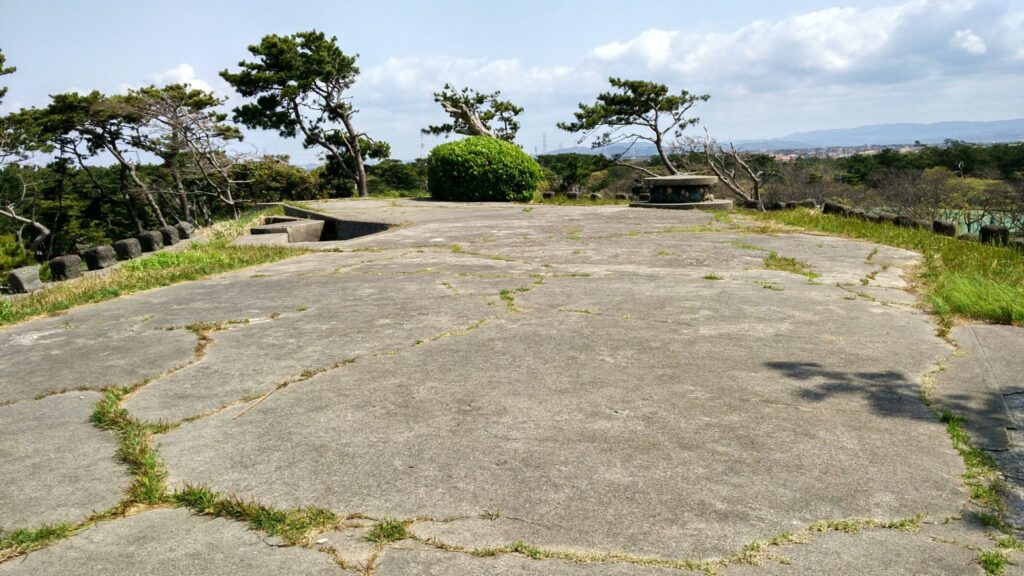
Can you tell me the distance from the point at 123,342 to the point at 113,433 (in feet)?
4.95

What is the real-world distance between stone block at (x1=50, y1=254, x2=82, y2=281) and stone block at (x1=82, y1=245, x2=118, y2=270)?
329 mm

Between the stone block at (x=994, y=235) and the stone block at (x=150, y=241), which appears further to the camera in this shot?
the stone block at (x=150, y=241)

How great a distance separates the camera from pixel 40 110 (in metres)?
27.7

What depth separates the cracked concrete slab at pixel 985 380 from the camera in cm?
233

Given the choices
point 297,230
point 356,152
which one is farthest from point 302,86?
point 297,230

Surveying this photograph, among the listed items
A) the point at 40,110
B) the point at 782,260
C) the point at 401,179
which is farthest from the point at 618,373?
the point at 401,179

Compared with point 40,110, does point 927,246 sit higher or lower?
lower

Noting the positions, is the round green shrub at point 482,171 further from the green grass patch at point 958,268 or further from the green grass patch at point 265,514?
the green grass patch at point 265,514

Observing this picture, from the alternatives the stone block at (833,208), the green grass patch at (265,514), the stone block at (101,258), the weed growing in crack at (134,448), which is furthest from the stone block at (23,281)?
the stone block at (833,208)

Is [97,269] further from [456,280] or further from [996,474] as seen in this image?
[996,474]

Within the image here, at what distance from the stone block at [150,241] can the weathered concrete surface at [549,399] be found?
3.71 meters

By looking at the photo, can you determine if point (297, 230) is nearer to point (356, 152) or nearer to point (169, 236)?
point (169, 236)

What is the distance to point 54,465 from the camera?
2213 mm

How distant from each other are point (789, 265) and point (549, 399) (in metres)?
3.67
